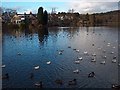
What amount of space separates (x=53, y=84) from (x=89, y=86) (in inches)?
81.4

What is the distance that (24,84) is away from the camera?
15.5m

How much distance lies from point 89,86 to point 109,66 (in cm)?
497

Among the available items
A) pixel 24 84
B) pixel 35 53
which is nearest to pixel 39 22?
pixel 35 53

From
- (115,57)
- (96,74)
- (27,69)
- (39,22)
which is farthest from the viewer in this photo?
(39,22)

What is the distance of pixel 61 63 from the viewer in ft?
68.3

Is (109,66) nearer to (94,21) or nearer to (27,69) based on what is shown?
(27,69)

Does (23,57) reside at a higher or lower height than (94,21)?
lower

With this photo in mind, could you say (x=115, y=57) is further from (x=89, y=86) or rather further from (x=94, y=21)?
(x=94, y=21)

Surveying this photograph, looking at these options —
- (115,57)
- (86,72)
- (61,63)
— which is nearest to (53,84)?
(86,72)

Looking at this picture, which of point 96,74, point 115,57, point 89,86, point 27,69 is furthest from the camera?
point 115,57

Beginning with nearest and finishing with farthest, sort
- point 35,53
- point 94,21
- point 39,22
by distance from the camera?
point 35,53 < point 39,22 < point 94,21

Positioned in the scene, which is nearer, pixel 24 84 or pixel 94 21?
pixel 24 84

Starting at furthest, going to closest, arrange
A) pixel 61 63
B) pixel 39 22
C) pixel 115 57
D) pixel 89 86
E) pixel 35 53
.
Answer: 1. pixel 39 22
2. pixel 35 53
3. pixel 115 57
4. pixel 61 63
5. pixel 89 86

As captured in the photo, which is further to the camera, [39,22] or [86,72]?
[39,22]
